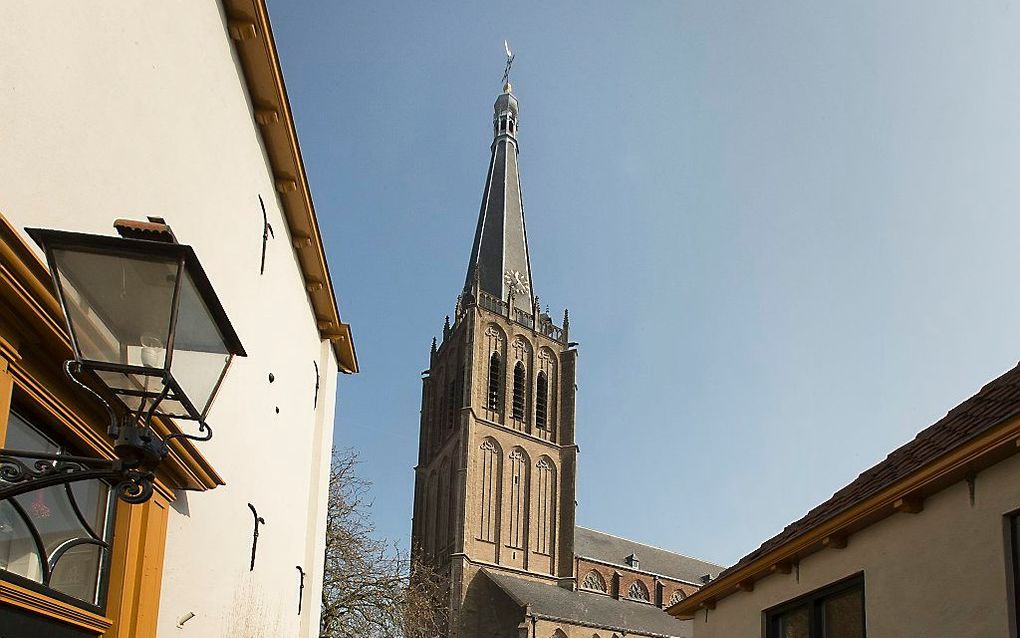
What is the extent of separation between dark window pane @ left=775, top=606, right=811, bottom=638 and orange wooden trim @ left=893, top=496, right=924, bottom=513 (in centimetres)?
217

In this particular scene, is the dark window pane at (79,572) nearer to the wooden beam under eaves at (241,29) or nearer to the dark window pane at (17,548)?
the dark window pane at (17,548)

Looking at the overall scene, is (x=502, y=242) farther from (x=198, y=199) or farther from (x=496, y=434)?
(x=198, y=199)

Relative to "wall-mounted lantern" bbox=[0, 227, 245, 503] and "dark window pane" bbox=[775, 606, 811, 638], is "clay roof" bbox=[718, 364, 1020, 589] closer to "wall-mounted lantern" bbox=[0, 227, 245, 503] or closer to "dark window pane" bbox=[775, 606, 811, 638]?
"dark window pane" bbox=[775, 606, 811, 638]

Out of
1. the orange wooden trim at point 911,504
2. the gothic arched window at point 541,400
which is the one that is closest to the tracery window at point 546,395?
the gothic arched window at point 541,400

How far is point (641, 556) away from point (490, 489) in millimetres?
17740

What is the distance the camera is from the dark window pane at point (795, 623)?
28.6 ft

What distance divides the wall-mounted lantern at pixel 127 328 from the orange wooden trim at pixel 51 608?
1082 millimetres

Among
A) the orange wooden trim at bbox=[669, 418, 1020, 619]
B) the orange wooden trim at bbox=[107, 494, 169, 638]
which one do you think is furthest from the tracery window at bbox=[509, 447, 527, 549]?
the orange wooden trim at bbox=[107, 494, 169, 638]

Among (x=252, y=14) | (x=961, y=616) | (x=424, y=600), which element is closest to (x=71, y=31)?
(x=252, y=14)

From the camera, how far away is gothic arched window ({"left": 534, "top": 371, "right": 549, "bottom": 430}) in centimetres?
5884

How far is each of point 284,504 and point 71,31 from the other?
686cm

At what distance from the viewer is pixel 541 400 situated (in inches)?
2349

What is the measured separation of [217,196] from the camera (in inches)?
285

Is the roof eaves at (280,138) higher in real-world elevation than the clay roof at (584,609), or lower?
higher
